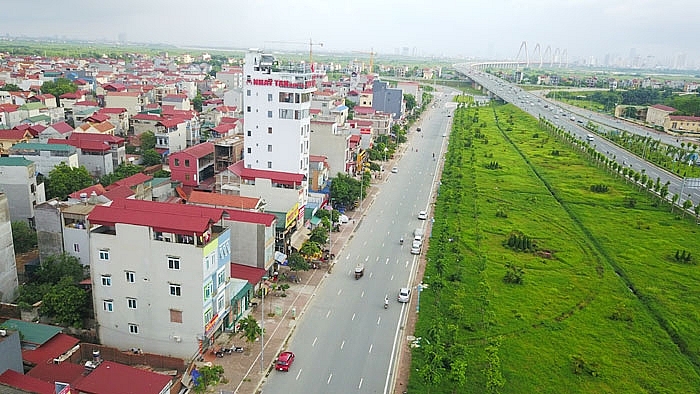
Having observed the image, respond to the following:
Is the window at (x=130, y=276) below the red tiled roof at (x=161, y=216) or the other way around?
below

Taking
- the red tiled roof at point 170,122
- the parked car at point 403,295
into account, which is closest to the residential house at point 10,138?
the red tiled roof at point 170,122

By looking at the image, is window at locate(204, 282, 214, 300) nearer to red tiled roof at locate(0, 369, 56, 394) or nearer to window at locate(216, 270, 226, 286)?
window at locate(216, 270, 226, 286)

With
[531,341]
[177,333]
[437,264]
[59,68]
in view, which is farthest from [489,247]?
[59,68]

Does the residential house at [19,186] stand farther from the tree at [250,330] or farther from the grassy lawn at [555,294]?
the grassy lawn at [555,294]

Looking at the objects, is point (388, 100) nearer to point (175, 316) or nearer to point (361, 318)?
point (361, 318)

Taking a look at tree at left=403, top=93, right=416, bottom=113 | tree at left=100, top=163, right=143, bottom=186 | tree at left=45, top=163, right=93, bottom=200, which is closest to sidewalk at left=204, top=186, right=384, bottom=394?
tree at left=45, top=163, right=93, bottom=200

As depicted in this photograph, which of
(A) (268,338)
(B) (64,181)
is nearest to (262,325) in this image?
(A) (268,338)

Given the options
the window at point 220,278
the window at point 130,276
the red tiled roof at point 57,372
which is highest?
the window at point 130,276
